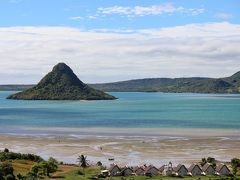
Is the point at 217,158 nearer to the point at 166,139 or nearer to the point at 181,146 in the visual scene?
the point at 181,146

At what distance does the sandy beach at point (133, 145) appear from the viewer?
3451 inches

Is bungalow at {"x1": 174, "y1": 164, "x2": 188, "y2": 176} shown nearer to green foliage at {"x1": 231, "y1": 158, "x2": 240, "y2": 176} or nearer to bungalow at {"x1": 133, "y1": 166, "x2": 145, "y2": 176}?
bungalow at {"x1": 133, "y1": 166, "x2": 145, "y2": 176}

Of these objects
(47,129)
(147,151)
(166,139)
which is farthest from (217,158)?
(47,129)

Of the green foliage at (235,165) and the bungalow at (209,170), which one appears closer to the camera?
the green foliage at (235,165)

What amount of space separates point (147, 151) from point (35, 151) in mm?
20870

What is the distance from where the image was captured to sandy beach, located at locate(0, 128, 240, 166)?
87663 mm

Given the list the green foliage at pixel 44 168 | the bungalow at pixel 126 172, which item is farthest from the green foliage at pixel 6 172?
the bungalow at pixel 126 172

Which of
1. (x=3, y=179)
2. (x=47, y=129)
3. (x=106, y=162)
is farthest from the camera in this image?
(x=47, y=129)

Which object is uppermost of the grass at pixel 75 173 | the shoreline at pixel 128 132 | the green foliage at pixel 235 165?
the shoreline at pixel 128 132

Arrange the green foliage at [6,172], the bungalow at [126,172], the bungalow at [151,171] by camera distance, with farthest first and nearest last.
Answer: the bungalow at [126,172]
the bungalow at [151,171]
the green foliage at [6,172]

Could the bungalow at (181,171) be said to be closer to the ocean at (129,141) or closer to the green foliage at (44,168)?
the ocean at (129,141)

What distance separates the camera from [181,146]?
329ft

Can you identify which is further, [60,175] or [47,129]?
[47,129]

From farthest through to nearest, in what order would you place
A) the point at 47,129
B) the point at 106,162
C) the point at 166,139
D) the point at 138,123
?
1. the point at 138,123
2. the point at 47,129
3. the point at 166,139
4. the point at 106,162
